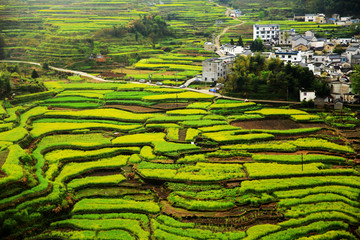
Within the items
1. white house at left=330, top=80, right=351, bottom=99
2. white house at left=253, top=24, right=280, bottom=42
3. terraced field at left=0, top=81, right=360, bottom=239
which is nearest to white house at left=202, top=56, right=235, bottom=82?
terraced field at left=0, top=81, right=360, bottom=239

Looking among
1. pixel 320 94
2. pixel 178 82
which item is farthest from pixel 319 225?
pixel 178 82

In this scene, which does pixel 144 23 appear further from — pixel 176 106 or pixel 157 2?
pixel 176 106

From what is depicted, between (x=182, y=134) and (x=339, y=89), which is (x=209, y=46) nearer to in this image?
(x=339, y=89)

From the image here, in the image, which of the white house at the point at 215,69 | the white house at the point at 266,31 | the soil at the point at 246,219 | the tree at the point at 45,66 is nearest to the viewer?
the soil at the point at 246,219

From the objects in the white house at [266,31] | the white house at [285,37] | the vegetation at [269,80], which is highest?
the white house at [266,31]

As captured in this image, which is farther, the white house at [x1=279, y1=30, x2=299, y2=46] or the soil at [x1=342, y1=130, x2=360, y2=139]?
the white house at [x1=279, y1=30, x2=299, y2=46]

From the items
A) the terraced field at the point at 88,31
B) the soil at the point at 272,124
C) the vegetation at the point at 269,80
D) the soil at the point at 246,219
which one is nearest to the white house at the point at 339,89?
the vegetation at the point at 269,80

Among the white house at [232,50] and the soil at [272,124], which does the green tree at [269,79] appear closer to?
the soil at [272,124]

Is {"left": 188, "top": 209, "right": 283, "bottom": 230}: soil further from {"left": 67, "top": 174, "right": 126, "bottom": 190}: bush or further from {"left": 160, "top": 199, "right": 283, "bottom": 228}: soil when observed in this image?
{"left": 67, "top": 174, "right": 126, "bottom": 190}: bush
